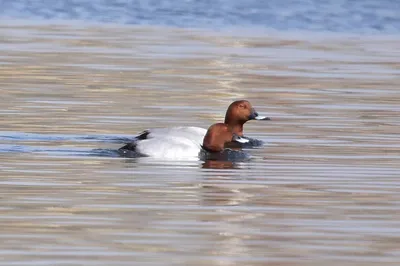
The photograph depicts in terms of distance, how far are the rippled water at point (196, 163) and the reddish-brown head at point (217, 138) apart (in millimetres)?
310

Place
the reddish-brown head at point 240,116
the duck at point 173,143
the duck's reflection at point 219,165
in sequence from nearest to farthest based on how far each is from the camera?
the duck's reflection at point 219,165
the duck at point 173,143
the reddish-brown head at point 240,116

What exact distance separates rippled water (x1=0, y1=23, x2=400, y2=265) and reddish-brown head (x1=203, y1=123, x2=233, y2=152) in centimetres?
31

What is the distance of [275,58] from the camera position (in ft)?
79.7

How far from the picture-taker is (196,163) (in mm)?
12766

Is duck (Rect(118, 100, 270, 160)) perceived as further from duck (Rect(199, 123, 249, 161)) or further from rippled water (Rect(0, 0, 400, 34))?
rippled water (Rect(0, 0, 400, 34))

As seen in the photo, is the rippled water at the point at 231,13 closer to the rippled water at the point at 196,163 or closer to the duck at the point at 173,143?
the rippled water at the point at 196,163

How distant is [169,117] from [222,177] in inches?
180

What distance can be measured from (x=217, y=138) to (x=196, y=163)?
85 centimetres

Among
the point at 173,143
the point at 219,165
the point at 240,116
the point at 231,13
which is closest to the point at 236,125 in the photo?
the point at 240,116

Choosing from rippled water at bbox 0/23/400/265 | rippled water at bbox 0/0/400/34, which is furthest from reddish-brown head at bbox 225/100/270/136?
rippled water at bbox 0/0/400/34

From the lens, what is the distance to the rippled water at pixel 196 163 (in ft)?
27.6

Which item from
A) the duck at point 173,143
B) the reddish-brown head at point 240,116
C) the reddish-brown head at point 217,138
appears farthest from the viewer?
the reddish-brown head at point 240,116

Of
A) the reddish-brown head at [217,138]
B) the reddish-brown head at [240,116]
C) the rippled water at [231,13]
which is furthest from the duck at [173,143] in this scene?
the rippled water at [231,13]

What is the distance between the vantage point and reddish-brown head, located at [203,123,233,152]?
13531 mm
